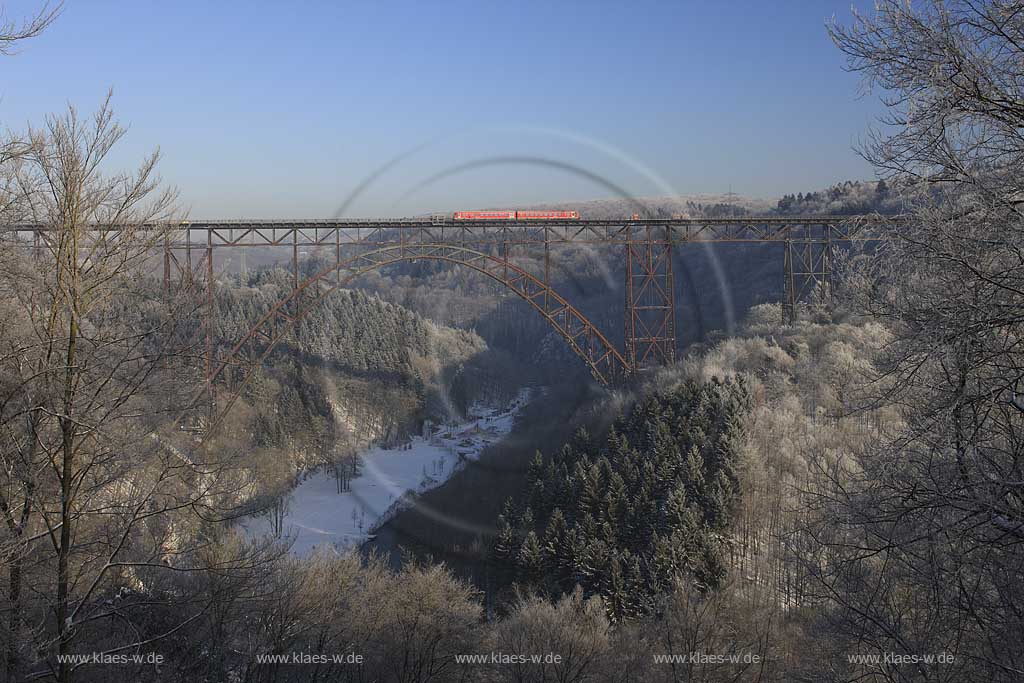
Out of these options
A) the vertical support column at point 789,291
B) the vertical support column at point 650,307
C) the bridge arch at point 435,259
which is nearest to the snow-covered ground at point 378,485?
the bridge arch at point 435,259

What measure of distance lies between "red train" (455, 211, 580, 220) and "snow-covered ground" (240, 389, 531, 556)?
1205cm

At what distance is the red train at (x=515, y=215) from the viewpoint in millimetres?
22672

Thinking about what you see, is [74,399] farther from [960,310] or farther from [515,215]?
[515,215]

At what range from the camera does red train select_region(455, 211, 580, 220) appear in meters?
22.7

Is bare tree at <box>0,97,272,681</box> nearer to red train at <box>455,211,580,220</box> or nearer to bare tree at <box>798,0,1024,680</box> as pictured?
bare tree at <box>798,0,1024,680</box>

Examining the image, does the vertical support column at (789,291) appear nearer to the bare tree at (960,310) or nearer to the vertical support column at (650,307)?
the vertical support column at (650,307)

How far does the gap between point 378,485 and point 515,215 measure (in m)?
17.8

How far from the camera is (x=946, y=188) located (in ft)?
13.8

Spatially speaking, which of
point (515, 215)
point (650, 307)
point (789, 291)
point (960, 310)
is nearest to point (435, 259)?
point (515, 215)

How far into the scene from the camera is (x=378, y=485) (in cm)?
3494

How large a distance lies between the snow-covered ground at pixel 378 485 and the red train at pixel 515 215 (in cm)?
1205

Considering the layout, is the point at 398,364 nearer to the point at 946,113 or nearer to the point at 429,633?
the point at 429,633

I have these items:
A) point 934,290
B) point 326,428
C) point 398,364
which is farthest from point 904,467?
point 398,364

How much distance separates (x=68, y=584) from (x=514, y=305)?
5292 cm
